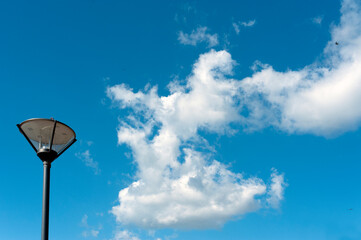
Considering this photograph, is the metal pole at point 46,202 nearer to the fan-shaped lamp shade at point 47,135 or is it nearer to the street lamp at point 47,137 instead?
the street lamp at point 47,137

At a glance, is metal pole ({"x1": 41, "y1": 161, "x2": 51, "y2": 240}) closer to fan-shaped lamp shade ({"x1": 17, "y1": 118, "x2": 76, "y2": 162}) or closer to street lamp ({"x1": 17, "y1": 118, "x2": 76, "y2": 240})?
street lamp ({"x1": 17, "y1": 118, "x2": 76, "y2": 240})

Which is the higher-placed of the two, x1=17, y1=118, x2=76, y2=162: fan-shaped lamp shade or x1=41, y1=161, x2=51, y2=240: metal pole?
x1=17, y1=118, x2=76, y2=162: fan-shaped lamp shade

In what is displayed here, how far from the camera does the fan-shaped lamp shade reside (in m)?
8.80

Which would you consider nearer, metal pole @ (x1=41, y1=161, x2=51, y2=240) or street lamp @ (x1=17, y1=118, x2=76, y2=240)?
metal pole @ (x1=41, y1=161, x2=51, y2=240)

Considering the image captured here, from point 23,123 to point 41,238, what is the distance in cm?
303

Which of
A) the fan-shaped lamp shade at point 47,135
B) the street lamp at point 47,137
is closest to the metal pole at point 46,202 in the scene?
the street lamp at point 47,137

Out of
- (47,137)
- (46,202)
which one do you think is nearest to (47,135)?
(47,137)

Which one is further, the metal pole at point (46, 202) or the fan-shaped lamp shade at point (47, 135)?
the fan-shaped lamp shade at point (47, 135)

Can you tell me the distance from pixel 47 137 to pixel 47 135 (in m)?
0.07

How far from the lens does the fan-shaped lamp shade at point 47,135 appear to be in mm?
8797

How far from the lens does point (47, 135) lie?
9023 mm

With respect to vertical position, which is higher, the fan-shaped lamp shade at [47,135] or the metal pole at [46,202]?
the fan-shaped lamp shade at [47,135]

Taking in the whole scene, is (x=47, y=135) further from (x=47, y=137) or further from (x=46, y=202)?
(x=46, y=202)

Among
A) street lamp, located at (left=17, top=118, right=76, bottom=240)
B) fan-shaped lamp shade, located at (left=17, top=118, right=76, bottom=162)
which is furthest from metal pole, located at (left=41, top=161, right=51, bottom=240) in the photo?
fan-shaped lamp shade, located at (left=17, top=118, right=76, bottom=162)
